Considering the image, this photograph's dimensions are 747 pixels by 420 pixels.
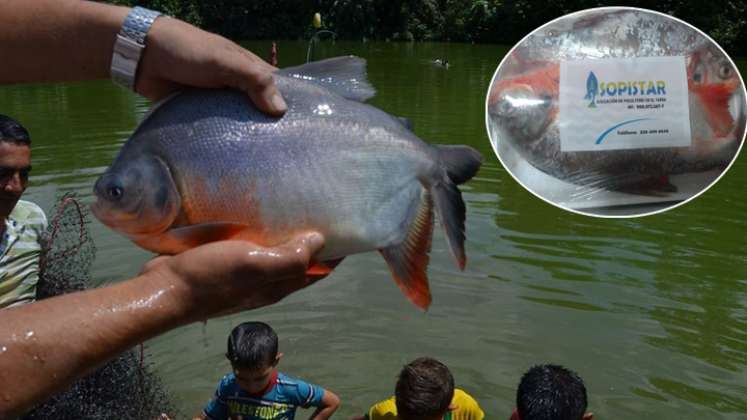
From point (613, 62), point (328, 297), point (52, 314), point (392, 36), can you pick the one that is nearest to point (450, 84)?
point (328, 297)

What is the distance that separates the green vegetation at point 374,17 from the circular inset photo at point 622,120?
40487 millimetres

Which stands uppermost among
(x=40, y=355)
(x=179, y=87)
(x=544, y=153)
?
(x=179, y=87)

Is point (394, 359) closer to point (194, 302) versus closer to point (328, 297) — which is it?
point (328, 297)

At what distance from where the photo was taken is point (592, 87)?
121 inches

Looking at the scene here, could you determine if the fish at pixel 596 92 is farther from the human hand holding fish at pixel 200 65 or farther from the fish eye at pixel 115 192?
the fish eye at pixel 115 192

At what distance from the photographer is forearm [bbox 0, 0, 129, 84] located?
210 cm

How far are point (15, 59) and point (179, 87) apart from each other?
0.56 metres

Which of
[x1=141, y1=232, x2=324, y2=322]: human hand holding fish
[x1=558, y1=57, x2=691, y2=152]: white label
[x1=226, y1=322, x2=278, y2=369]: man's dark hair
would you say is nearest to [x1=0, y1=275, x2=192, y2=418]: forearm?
[x1=141, y1=232, x2=324, y2=322]: human hand holding fish

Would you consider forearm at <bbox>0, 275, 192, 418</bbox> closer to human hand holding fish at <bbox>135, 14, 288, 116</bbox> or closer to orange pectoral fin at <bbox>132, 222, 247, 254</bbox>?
orange pectoral fin at <bbox>132, 222, 247, 254</bbox>

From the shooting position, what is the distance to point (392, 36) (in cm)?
5491

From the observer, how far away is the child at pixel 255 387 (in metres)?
4.41

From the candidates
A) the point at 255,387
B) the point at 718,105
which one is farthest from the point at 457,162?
the point at 255,387

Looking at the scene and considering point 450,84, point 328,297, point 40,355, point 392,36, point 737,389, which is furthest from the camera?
point 392,36

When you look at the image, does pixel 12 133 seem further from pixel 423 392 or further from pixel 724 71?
pixel 724 71
